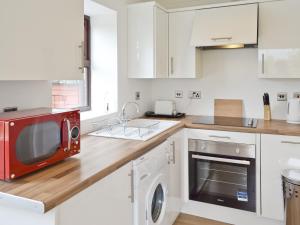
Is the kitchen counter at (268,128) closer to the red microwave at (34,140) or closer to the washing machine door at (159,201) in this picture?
the washing machine door at (159,201)

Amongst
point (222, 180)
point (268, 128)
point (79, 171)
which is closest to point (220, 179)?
point (222, 180)

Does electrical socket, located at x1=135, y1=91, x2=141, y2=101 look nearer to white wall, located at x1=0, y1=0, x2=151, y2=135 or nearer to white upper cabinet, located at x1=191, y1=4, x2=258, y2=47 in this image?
white wall, located at x1=0, y1=0, x2=151, y2=135

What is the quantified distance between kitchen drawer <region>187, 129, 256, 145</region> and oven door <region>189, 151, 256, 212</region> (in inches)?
5.9

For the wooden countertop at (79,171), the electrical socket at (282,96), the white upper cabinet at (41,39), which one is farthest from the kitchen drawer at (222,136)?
the white upper cabinet at (41,39)

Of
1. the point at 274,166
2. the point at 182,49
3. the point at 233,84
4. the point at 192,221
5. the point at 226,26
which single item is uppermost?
the point at 226,26

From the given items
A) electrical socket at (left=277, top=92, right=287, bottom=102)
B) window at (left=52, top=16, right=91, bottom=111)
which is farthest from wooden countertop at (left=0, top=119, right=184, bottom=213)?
electrical socket at (left=277, top=92, right=287, bottom=102)

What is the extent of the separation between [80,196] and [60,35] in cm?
83

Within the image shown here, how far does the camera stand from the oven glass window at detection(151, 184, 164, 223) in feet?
6.91

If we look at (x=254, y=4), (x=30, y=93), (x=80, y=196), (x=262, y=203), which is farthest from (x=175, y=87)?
(x=80, y=196)

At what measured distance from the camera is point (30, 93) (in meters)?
1.68

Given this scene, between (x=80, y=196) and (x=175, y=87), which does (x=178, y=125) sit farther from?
(x=80, y=196)

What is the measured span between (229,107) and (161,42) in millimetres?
988

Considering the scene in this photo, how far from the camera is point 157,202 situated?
7.09 ft

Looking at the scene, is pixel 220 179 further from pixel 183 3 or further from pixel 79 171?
pixel 183 3
